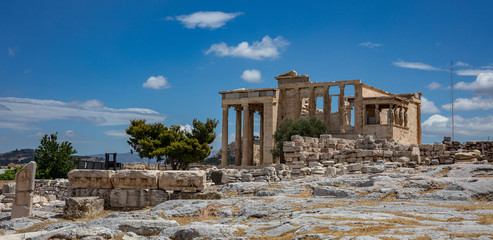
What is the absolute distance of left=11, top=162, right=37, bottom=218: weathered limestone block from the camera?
1487 centimetres

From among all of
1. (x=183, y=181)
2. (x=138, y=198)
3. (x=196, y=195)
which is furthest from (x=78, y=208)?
(x=196, y=195)

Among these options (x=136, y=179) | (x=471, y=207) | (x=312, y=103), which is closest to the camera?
(x=471, y=207)

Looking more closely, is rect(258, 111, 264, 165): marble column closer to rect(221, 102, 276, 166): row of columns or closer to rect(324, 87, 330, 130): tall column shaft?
rect(221, 102, 276, 166): row of columns

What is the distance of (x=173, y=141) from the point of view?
138 feet

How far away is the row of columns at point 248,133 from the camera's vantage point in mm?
48531

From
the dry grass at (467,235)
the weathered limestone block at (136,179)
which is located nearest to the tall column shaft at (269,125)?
the weathered limestone block at (136,179)

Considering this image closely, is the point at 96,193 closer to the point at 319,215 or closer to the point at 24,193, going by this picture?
the point at 24,193

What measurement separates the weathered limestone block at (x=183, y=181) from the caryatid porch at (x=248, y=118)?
32748 millimetres

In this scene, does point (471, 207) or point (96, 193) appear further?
point (96, 193)

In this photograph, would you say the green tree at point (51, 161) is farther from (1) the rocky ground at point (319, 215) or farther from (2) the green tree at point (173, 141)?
(1) the rocky ground at point (319, 215)

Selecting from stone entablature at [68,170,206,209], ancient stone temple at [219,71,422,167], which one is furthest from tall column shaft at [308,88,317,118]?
stone entablature at [68,170,206,209]

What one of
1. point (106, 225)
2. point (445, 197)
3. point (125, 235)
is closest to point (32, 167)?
point (106, 225)

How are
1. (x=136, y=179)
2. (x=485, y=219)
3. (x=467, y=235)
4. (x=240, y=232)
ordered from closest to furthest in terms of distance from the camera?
(x=467, y=235) → (x=485, y=219) → (x=240, y=232) → (x=136, y=179)

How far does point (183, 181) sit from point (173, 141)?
28.4 m
